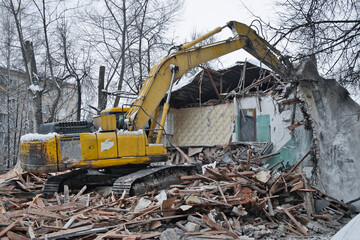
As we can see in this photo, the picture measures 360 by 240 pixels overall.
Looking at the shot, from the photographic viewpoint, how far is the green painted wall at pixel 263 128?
45.2 feet

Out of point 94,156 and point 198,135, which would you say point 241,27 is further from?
point 198,135

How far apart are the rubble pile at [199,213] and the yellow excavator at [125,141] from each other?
0.82 m

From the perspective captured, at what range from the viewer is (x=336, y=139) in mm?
7598

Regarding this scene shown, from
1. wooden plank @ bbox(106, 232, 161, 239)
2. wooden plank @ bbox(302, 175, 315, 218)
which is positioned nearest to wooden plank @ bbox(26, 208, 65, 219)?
wooden plank @ bbox(106, 232, 161, 239)

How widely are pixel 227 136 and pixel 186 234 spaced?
1075 centimetres

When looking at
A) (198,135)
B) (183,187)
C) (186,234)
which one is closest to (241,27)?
(183,187)

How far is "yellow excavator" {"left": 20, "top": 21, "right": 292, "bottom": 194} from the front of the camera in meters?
7.20

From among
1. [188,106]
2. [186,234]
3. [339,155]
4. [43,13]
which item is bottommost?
[186,234]

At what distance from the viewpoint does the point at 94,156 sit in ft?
24.3

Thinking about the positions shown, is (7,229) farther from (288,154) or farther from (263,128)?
(263,128)

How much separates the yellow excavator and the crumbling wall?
112 centimetres

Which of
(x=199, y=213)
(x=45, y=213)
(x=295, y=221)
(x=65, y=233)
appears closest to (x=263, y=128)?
(x=295, y=221)

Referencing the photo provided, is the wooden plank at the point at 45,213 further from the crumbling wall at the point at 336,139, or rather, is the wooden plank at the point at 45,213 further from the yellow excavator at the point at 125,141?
the crumbling wall at the point at 336,139

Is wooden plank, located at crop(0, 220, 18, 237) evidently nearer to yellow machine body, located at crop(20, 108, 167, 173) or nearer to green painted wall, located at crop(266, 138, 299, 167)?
yellow machine body, located at crop(20, 108, 167, 173)
